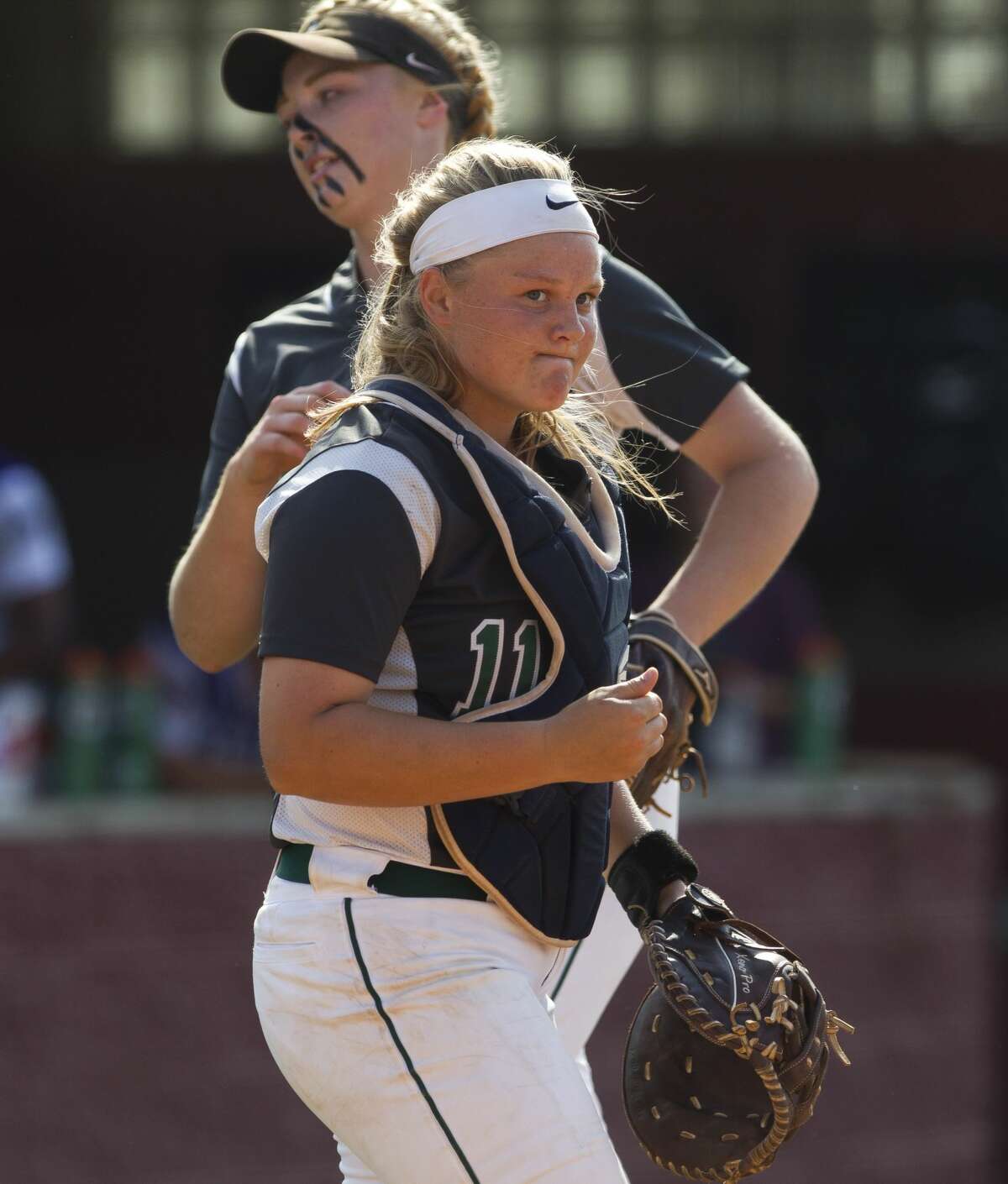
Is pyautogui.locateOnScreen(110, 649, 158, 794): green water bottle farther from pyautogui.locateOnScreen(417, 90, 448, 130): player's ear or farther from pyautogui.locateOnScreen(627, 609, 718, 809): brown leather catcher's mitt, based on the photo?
pyautogui.locateOnScreen(627, 609, 718, 809): brown leather catcher's mitt

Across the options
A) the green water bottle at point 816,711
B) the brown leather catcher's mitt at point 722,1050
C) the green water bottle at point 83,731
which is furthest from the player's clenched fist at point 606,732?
the green water bottle at point 816,711

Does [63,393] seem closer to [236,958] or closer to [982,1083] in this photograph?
[236,958]

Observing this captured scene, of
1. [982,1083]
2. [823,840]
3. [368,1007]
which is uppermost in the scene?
[368,1007]

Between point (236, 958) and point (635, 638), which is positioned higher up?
point (635, 638)

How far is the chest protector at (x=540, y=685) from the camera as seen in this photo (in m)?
2.46

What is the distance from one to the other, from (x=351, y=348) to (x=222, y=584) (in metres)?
0.40

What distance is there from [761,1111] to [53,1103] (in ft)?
12.6

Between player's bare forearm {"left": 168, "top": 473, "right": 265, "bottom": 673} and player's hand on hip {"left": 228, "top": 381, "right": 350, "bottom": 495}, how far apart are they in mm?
69

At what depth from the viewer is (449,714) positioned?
8.06 ft

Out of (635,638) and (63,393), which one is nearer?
(635,638)

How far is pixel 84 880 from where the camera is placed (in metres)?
5.95

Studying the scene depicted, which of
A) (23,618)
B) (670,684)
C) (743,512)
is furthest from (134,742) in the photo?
(670,684)

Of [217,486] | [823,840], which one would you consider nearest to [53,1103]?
[823,840]

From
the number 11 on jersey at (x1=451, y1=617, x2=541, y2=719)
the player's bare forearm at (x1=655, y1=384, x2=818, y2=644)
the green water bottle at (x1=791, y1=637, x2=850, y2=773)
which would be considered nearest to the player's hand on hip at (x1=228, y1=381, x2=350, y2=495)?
the number 11 on jersey at (x1=451, y1=617, x2=541, y2=719)
